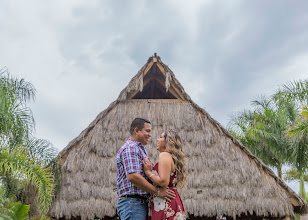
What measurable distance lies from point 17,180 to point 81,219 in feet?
5.22

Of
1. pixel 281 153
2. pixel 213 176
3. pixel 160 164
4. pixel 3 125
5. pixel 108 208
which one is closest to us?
pixel 160 164

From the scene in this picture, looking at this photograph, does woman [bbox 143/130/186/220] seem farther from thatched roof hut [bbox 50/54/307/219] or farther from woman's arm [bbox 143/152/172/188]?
thatched roof hut [bbox 50/54/307/219]

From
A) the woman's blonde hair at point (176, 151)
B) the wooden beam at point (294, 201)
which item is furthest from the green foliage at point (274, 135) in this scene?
the woman's blonde hair at point (176, 151)

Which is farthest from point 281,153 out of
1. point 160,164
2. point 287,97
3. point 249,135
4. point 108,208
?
point 160,164

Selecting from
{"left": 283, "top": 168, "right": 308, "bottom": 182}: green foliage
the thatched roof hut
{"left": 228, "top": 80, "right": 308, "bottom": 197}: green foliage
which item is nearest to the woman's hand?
the thatched roof hut

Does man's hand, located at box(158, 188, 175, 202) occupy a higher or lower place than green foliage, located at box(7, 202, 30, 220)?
lower

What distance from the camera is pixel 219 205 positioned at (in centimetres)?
613

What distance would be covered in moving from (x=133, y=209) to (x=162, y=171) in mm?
343

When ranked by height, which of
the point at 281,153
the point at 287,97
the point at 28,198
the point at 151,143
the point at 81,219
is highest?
the point at 287,97

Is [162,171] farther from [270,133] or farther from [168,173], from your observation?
[270,133]

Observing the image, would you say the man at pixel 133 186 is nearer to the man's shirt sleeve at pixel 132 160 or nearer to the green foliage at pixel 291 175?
the man's shirt sleeve at pixel 132 160

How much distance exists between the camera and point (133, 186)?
2502mm

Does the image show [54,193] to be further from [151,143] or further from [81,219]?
[151,143]

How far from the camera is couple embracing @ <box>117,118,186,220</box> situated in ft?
8.06
